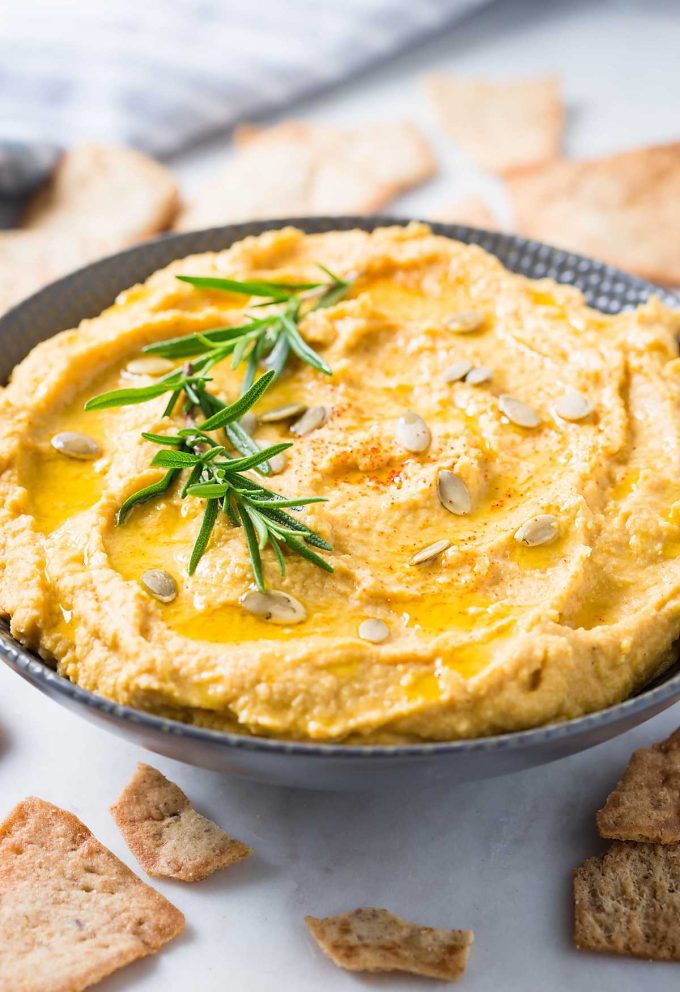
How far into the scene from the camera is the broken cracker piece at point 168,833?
3250mm

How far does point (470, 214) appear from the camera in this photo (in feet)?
19.4

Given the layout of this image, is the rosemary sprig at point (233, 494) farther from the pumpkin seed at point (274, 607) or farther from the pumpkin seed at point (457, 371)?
the pumpkin seed at point (457, 371)

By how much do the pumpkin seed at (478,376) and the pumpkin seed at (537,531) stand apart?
0.69m

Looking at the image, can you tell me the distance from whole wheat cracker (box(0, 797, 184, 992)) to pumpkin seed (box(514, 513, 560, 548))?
4.65 ft

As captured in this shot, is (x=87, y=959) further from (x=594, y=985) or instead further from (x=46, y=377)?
(x=46, y=377)

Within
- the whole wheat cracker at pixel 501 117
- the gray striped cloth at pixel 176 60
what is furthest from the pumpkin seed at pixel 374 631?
the gray striped cloth at pixel 176 60

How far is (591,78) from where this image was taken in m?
7.27

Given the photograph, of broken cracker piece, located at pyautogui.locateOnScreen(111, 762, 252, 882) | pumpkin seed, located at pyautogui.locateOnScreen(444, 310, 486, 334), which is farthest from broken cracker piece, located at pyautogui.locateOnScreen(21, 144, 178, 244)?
broken cracker piece, located at pyautogui.locateOnScreen(111, 762, 252, 882)

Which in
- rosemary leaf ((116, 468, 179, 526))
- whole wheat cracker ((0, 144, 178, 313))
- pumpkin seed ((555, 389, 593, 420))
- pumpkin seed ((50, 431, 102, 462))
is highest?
whole wheat cracker ((0, 144, 178, 313))

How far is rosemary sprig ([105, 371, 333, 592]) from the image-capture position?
A: 3.28 metres

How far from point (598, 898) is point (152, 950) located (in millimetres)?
1190

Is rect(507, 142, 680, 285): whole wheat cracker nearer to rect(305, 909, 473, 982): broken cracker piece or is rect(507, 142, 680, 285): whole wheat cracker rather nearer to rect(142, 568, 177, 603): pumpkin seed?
rect(142, 568, 177, 603): pumpkin seed

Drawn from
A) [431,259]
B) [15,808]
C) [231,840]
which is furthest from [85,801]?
[431,259]

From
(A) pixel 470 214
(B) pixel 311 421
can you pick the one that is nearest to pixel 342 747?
(B) pixel 311 421
